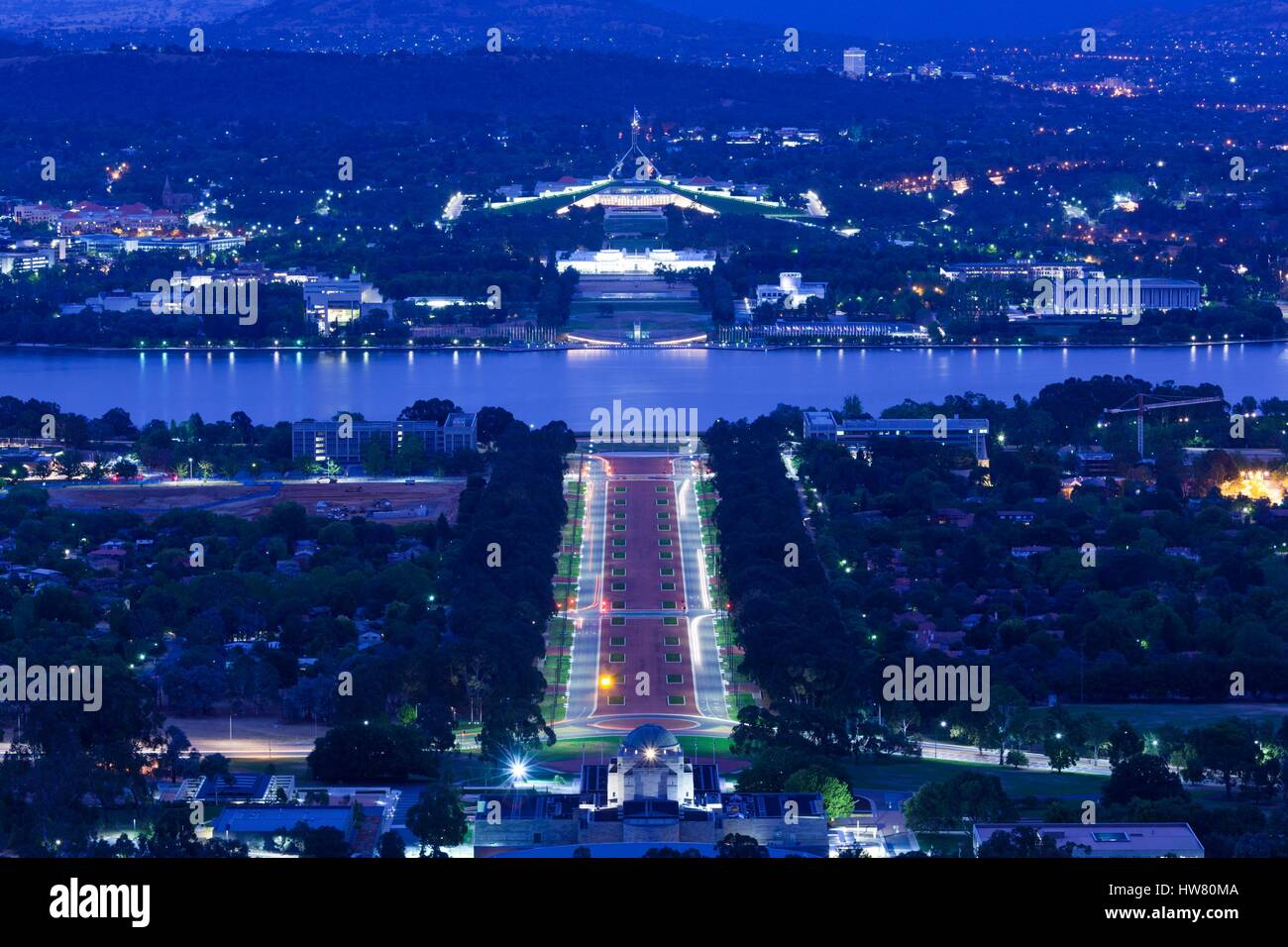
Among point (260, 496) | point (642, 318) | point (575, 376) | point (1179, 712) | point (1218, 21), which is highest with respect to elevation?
point (1218, 21)

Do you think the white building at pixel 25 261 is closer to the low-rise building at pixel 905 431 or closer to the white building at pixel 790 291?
the white building at pixel 790 291

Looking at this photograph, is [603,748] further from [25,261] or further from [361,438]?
[25,261]

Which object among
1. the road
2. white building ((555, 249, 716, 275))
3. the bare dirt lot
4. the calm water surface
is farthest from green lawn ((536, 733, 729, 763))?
white building ((555, 249, 716, 275))

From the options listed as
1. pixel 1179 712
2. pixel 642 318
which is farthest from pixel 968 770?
pixel 642 318

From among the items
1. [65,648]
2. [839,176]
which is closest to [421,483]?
[65,648]

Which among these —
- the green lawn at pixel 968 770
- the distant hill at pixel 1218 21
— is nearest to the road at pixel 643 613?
the green lawn at pixel 968 770

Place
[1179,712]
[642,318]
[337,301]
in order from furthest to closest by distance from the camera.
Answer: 1. [337,301]
2. [642,318]
3. [1179,712]
